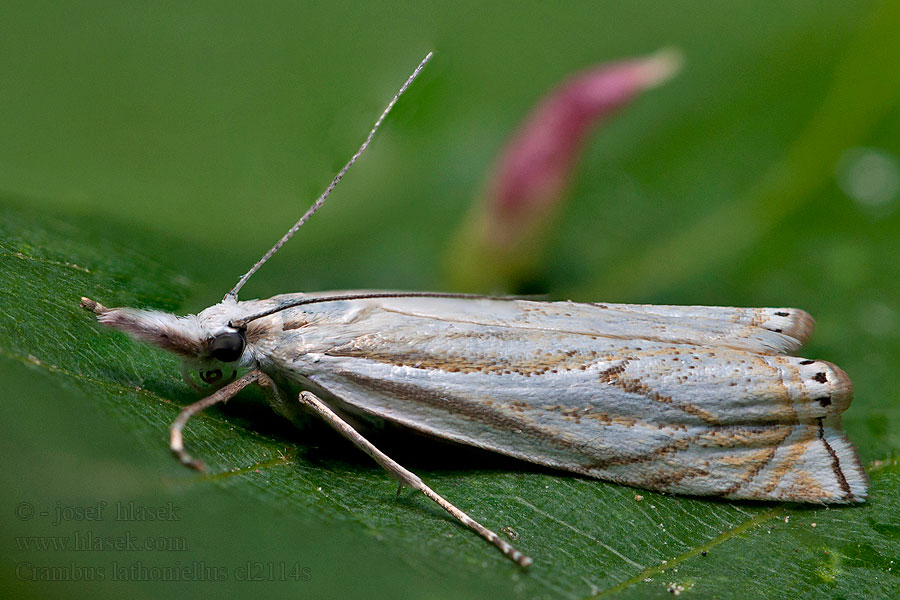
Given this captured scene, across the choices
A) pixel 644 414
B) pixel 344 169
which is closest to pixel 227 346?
pixel 344 169

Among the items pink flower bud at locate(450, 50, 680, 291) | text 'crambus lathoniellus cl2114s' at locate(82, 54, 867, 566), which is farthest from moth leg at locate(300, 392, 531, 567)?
pink flower bud at locate(450, 50, 680, 291)

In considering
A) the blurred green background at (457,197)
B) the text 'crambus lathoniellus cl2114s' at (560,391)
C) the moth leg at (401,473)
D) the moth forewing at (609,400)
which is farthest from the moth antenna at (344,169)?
the moth leg at (401,473)

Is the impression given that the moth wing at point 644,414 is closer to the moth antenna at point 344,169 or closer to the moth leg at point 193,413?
the moth leg at point 193,413

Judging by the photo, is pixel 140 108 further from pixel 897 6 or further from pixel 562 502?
pixel 897 6

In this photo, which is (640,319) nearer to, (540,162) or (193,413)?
(540,162)

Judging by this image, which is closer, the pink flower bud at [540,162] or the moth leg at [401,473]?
the moth leg at [401,473]

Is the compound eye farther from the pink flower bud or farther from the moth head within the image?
the pink flower bud
